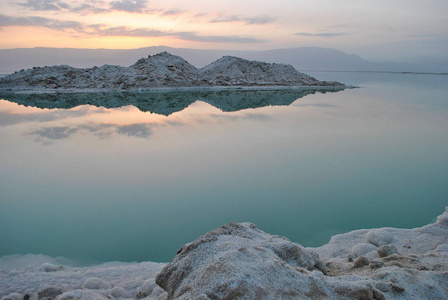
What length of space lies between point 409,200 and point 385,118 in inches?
328

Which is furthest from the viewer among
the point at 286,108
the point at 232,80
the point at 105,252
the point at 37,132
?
the point at 232,80

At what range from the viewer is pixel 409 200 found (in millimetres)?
5152

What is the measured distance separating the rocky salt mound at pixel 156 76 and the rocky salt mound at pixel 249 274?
64.5 feet

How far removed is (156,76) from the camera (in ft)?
74.4

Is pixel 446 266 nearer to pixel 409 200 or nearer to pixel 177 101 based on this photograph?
pixel 409 200

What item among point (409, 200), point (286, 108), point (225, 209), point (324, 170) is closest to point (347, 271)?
point (225, 209)

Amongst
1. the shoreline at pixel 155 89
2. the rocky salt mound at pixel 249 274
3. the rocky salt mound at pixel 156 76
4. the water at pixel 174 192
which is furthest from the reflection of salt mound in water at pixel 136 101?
the rocky salt mound at pixel 249 274

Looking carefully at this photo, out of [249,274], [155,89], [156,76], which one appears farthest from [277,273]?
[156,76]

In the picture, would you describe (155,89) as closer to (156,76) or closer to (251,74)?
(156,76)

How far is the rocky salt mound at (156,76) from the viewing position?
22.3 meters

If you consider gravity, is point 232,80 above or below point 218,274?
above

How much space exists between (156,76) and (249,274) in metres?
22.0

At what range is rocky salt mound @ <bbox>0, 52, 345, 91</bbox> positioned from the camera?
2230cm

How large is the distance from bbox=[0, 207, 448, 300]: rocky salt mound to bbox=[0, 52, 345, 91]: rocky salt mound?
774 inches
